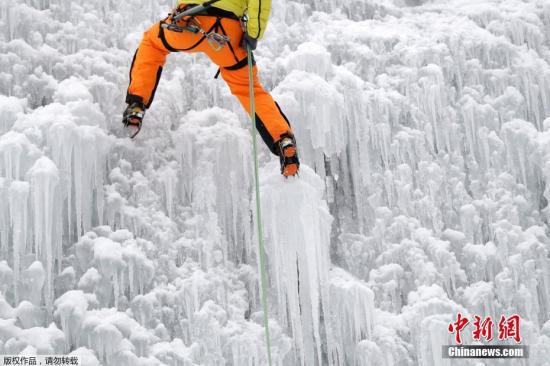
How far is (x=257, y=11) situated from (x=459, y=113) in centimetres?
248

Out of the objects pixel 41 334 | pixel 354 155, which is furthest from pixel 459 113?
pixel 41 334

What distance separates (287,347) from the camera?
399cm

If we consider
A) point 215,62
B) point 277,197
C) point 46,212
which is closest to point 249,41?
point 215,62

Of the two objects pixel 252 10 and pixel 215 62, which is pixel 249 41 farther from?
pixel 215 62

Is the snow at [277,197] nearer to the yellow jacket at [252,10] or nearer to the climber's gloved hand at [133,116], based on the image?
the climber's gloved hand at [133,116]

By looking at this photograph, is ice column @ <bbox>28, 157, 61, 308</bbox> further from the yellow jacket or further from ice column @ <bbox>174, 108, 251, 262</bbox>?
the yellow jacket

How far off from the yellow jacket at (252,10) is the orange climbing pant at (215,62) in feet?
0.27

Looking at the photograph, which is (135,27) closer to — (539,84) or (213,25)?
(213,25)

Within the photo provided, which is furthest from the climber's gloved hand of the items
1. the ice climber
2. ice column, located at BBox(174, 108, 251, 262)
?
ice column, located at BBox(174, 108, 251, 262)

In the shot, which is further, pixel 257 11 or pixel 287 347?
pixel 287 347

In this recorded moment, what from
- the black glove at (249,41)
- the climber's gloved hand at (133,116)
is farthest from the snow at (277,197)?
the black glove at (249,41)

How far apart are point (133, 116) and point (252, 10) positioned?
42.7 inches

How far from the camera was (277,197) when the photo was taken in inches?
162

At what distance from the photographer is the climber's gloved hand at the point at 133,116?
13.1 feet
